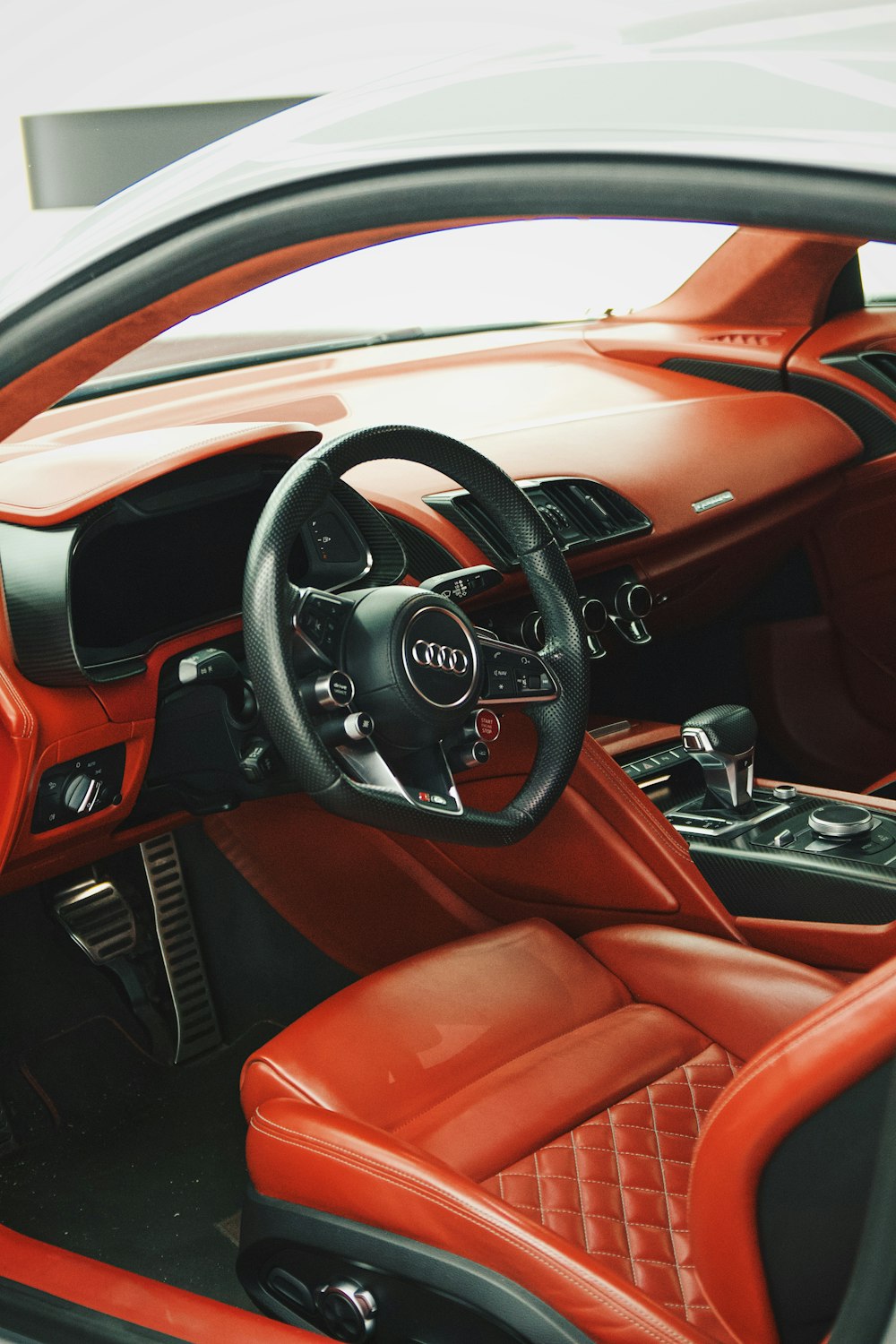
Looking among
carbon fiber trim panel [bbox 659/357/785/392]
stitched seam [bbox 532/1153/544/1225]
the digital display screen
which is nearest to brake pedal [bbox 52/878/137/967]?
the digital display screen

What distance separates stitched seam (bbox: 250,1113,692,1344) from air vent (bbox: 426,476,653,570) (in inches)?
37.6

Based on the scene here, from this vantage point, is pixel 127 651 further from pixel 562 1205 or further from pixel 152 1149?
pixel 152 1149

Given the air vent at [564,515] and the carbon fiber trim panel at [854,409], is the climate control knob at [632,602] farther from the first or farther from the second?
the carbon fiber trim panel at [854,409]

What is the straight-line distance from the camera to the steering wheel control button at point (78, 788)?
1.41 meters

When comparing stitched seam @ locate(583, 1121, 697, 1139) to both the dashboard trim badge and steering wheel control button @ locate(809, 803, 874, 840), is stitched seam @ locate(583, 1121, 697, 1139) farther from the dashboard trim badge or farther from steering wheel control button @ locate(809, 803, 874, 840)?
the dashboard trim badge

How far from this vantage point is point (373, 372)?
7.84 feet

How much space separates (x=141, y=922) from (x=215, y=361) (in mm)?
1091

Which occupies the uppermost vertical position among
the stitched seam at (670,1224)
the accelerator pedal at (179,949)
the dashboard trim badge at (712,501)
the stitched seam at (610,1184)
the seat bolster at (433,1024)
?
the dashboard trim badge at (712,501)

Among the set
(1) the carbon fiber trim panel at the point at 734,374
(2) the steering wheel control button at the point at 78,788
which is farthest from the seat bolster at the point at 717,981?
(1) the carbon fiber trim panel at the point at 734,374

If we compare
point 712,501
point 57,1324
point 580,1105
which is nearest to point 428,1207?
point 580,1105

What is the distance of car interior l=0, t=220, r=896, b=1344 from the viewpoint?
3.44ft

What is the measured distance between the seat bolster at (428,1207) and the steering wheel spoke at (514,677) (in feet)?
1.65

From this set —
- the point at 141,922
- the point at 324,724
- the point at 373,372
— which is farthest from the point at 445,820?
the point at 373,372

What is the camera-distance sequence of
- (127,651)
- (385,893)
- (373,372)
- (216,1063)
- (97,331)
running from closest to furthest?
(97,331)
(127,651)
(385,893)
(216,1063)
(373,372)
